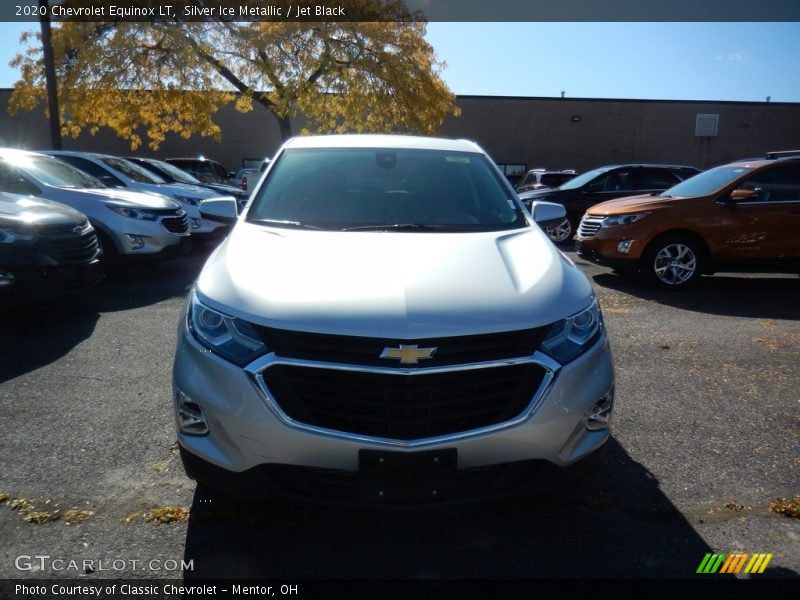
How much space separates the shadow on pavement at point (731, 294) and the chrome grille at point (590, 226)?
0.70 metres

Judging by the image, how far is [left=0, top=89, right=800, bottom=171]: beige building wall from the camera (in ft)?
102

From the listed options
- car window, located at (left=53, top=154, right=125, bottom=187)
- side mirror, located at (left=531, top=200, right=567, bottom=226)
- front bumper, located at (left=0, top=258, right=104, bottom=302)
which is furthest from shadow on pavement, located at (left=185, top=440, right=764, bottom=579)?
car window, located at (left=53, top=154, right=125, bottom=187)

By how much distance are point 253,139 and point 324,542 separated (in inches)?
1224

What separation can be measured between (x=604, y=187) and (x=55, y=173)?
9.56m

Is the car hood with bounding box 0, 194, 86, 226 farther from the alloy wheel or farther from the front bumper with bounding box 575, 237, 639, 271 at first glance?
the alloy wheel

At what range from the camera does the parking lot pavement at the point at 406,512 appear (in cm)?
239

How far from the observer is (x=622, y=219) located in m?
7.96

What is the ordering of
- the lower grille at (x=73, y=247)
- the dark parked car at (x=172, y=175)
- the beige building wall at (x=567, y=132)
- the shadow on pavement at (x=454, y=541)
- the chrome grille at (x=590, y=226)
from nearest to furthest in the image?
the shadow on pavement at (x=454, y=541) < the lower grille at (x=73, y=247) < the chrome grille at (x=590, y=226) < the dark parked car at (x=172, y=175) < the beige building wall at (x=567, y=132)

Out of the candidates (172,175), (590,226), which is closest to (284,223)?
(590,226)

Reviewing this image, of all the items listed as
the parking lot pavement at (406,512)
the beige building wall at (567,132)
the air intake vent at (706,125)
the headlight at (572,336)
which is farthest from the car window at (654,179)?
the air intake vent at (706,125)

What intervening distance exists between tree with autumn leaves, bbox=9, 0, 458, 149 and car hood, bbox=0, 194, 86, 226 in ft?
45.8

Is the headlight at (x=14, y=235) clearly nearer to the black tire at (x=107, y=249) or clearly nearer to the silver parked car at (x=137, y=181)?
the black tire at (x=107, y=249)

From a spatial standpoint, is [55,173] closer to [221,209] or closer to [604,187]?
[221,209]

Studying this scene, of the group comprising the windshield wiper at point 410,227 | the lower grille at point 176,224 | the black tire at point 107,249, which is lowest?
the black tire at point 107,249
